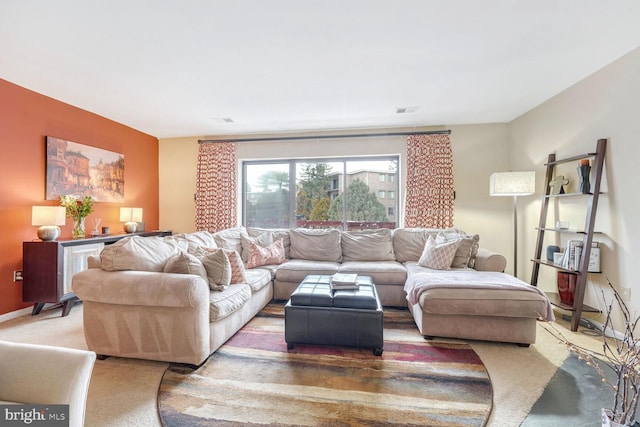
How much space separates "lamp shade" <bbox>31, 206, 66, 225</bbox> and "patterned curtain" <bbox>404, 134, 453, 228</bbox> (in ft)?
14.7

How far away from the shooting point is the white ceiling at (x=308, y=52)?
198 centimetres

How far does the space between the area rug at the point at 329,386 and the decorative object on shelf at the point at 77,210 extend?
101 inches

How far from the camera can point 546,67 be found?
2.77 m

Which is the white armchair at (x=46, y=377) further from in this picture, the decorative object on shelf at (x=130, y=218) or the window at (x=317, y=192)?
the window at (x=317, y=192)

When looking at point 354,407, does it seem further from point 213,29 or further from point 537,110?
point 537,110

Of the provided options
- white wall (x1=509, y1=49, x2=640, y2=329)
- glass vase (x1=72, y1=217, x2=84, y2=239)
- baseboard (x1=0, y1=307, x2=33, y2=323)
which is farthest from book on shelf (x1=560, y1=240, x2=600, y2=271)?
baseboard (x1=0, y1=307, x2=33, y2=323)

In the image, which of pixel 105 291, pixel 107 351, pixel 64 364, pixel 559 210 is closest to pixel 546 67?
pixel 559 210

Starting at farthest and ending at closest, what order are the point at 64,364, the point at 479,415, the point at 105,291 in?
the point at 105,291 < the point at 479,415 < the point at 64,364

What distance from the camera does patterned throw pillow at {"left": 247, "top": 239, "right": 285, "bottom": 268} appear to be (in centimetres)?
373

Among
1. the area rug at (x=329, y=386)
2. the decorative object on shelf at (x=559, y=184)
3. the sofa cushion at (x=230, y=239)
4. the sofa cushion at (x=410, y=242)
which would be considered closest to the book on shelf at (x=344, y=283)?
the area rug at (x=329, y=386)

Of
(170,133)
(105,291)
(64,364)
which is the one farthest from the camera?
(170,133)

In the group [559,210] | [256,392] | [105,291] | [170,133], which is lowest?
[256,392]

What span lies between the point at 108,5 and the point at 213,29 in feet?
2.14

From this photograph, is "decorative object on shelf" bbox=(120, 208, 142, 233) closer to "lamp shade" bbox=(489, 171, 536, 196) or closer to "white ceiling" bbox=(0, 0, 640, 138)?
"white ceiling" bbox=(0, 0, 640, 138)
